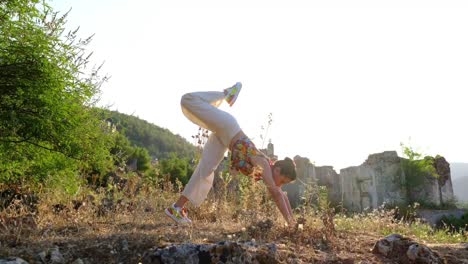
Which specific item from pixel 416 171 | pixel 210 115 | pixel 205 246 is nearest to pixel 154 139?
pixel 416 171

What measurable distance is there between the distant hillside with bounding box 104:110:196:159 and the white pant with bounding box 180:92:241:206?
1634 inches

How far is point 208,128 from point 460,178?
15642cm

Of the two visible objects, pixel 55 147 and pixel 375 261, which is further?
pixel 55 147

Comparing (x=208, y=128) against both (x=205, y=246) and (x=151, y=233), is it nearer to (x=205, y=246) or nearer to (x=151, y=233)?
(x=151, y=233)

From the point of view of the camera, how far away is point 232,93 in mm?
4938

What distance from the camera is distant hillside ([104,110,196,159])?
47156 mm

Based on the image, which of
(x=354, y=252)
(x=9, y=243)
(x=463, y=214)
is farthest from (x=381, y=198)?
(x=9, y=243)

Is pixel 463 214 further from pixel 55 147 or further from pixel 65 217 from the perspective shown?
pixel 65 217

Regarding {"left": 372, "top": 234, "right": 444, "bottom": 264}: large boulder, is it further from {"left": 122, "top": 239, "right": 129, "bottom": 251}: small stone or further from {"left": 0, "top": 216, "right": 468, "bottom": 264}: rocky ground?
{"left": 122, "top": 239, "right": 129, "bottom": 251}: small stone

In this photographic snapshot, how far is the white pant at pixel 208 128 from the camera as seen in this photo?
4637 millimetres

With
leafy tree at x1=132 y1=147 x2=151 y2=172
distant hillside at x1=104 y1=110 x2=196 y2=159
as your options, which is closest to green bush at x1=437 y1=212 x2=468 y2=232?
leafy tree at x1=132 y1=147 x2=151 y2=172

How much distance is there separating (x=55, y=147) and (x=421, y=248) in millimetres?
5779

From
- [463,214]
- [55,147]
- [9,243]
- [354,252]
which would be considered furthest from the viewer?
[463,214]

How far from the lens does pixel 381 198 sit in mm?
17500
